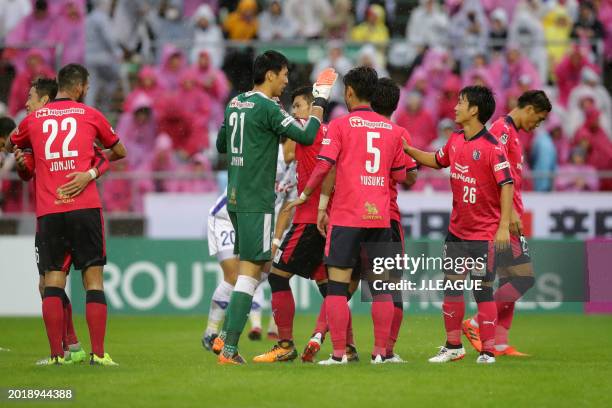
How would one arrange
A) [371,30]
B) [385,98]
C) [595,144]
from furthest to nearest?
1. [371,30]
2. [595,144]
3. [385,98]

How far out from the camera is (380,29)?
73.7 ft

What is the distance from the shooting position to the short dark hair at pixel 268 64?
31.7 ft

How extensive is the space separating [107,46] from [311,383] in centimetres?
1395

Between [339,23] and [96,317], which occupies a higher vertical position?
[339,23]

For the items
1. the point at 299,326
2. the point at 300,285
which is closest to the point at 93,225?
the point at 299,326

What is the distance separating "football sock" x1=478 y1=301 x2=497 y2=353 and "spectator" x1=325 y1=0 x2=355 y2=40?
12.7 meters

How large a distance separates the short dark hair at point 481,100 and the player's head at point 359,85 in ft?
3.08

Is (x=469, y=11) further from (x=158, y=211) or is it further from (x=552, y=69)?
(x=158, y=211)

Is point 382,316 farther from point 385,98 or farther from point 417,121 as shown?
point 417,121

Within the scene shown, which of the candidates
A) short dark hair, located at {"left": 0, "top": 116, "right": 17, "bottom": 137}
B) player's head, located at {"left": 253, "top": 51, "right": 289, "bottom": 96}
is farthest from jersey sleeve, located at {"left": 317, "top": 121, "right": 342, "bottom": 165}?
short dark hair, located at {"left": 0, "top": 116, "right": 17, "bottom": 137}

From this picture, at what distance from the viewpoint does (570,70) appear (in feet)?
72.0

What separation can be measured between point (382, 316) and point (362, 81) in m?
1.86

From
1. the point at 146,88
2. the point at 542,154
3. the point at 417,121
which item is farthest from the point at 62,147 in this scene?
the point at 542,154

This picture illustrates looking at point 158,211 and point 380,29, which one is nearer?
point 158,211
